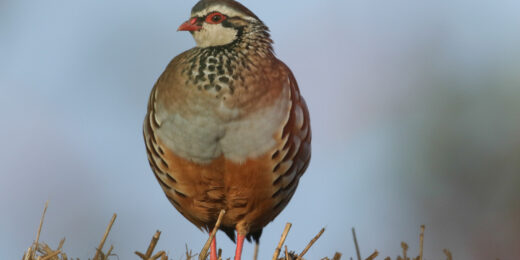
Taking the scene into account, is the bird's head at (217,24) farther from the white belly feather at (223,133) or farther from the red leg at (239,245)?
the red leg at (239,245)

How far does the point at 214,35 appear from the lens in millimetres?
3617

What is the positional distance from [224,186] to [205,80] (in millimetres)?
502

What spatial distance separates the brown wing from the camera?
3496 mm

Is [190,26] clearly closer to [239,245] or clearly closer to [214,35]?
[214,35]

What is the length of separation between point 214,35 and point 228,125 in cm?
52

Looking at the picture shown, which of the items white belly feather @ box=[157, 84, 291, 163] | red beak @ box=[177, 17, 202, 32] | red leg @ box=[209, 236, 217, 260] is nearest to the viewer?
white belly feather @ box=[157, 84, 291, 163]

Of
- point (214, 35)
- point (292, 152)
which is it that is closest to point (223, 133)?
point (292, 152)

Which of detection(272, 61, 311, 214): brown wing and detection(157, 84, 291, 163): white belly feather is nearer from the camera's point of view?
detection(157, 84, 291, 163): white belly feather

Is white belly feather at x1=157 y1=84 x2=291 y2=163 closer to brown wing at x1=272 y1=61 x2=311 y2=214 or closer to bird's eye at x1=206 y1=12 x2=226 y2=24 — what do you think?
brown wing at x1=272 y1=61 x2=311 y2=214

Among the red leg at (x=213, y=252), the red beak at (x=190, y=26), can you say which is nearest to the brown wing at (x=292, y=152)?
the red leg at (x=213, y=252)

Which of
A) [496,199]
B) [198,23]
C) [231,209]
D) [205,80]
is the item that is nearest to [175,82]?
[205,80]

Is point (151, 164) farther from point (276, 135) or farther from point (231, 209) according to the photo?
point (276, 135)

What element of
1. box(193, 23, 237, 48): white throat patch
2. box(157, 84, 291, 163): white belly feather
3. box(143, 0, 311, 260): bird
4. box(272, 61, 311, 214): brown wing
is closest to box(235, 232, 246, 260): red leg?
box(143, 0, 311, 260): bird

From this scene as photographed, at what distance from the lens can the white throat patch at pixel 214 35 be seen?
3617mm
